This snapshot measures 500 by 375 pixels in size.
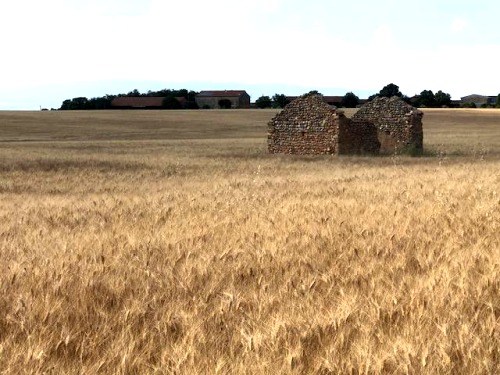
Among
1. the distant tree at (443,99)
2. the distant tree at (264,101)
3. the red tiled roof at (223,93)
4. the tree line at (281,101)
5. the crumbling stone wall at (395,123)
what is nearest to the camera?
the crumbling stone wall at (395,123)

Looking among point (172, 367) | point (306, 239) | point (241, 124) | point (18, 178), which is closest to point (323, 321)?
point (172, 367)

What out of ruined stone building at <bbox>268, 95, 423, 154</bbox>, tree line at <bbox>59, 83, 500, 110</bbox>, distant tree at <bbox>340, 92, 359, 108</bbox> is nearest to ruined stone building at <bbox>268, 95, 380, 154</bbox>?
ruined stone building at <bbox>268, 95, 423, 154</bbox>

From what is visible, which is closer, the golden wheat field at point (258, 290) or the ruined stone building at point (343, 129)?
the golden wheat field at point (258, 290)

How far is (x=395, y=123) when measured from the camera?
31703 mm

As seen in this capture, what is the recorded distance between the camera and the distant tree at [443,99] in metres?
111

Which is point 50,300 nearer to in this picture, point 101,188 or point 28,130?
point 101,188

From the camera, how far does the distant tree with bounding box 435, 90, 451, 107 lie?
4365 inches

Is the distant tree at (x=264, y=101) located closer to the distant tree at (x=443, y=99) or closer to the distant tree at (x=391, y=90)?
the distant tree at (x=391, y=90)

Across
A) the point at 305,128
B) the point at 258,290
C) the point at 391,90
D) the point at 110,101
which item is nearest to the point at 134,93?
the point at 110,101

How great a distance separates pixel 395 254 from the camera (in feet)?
12.7

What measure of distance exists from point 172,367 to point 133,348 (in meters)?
0.31

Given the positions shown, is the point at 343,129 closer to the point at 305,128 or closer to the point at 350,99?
the point at 305,128

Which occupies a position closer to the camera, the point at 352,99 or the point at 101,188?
the point at 101,188

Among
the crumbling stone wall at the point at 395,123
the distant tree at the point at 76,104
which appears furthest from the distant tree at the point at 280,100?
the crumbling stone wall at the point at 395,123
